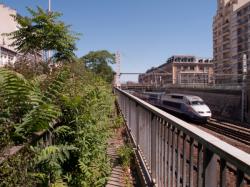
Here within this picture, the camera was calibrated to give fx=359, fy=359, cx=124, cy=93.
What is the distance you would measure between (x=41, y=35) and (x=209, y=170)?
14.3 m

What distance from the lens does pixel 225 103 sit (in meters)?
50.5

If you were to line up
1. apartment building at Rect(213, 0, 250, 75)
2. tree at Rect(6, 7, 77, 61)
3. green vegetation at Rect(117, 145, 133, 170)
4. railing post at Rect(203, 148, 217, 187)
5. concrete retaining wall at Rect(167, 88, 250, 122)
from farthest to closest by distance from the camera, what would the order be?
1. apartment building at Rect(213, 0, 250, 75)
2. concrete retaining wall at Rect(167, 88, 250, 122)
3. tree at Rect(6, 7, 77, 61)
4. green vegetation at Rect(117, 145, 133, 170)
5. railing post at Rect(203, 148, 217, 187)

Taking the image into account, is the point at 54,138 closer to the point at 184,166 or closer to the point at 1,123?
the point at 1,123

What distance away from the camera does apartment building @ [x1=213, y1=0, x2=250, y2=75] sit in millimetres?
95500

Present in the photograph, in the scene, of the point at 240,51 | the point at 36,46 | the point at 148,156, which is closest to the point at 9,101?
the point at 148,156

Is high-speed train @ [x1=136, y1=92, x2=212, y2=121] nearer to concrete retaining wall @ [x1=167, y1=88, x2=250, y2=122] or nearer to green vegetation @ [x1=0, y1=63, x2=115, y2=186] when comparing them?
concrete retaining wall @ [x1=167, y1=88, x2=250, y2=122]

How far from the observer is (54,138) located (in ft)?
15.0

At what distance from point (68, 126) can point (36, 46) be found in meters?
11.7

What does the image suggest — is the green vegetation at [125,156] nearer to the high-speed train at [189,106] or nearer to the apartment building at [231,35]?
the high-speed train at [189,106]

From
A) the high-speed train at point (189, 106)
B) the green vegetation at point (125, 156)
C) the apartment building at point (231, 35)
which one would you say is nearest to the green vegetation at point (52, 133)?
the green vegetation at point (125, 156)

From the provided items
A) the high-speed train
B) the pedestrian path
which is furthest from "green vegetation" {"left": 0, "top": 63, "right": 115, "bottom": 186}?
the high-speed train

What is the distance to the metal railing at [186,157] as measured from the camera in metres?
1.94

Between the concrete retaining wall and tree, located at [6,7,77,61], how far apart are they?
30981 millimetres

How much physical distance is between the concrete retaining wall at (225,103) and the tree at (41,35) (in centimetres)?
3098
